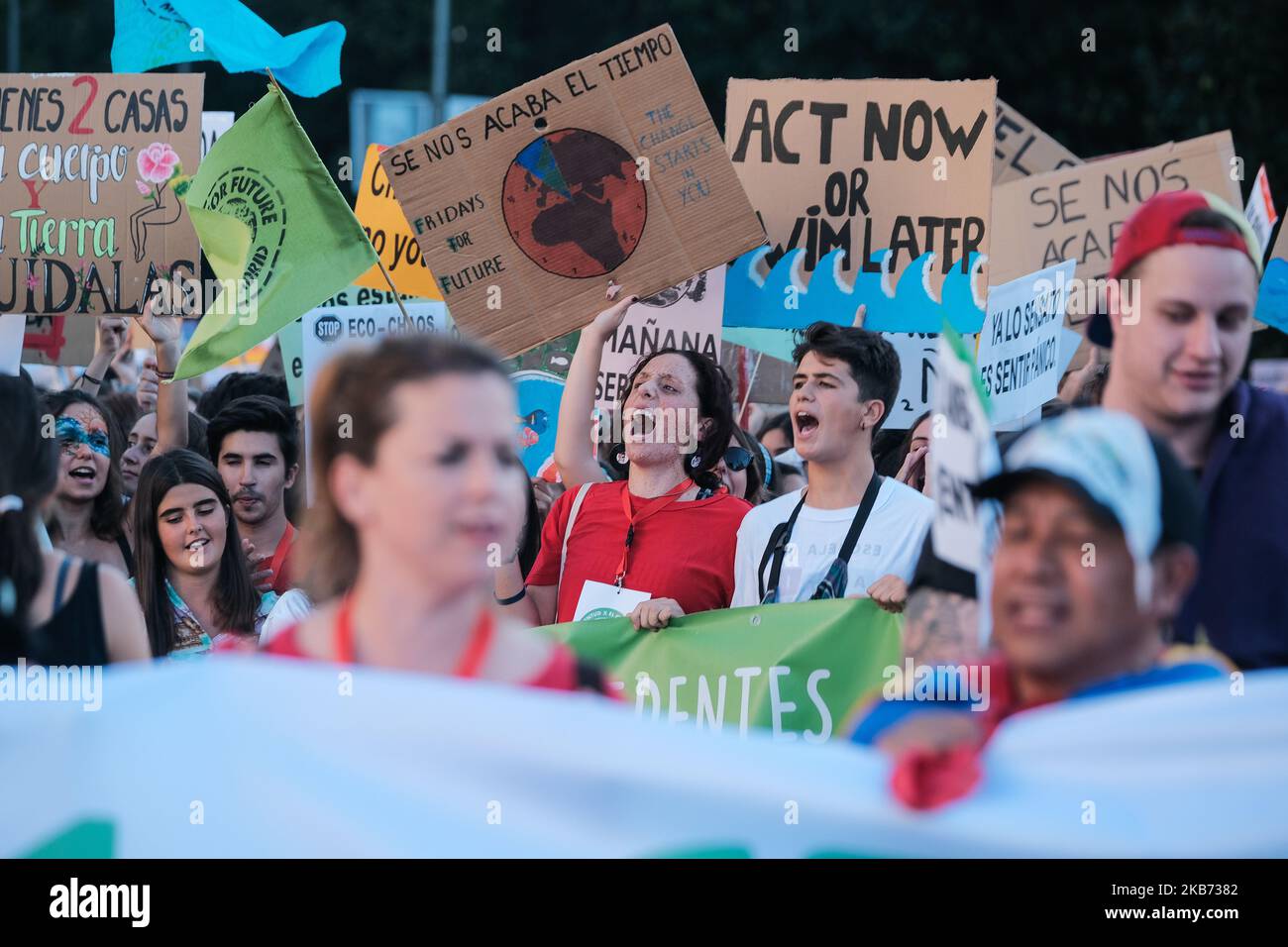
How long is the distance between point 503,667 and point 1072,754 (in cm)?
90

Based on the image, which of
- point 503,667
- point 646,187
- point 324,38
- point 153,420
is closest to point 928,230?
point 646,187

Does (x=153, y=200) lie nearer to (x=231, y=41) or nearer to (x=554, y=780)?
(x=231, y=41)

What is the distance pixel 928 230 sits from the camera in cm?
577

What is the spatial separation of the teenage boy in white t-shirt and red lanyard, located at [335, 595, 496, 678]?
196 cm

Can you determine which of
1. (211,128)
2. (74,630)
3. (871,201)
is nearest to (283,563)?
(871,201)

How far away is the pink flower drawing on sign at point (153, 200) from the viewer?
6031mm

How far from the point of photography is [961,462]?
278 cm

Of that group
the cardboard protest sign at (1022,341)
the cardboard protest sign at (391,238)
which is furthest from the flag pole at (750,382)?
the cardboard protest sign at (1022,341)

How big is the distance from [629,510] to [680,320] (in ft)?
3.72

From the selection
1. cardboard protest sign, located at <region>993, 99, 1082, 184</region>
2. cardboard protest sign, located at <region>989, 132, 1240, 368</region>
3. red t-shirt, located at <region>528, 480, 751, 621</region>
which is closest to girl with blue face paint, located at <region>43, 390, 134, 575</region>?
red t-shirt, located at <region>528, 480, 751, 621</region>

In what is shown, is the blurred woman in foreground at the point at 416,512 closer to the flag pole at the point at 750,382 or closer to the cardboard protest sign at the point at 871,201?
the cardboard protest sign at the point at 871,201

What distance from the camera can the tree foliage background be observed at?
56.2ft

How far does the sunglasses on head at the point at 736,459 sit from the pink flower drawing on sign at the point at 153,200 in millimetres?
2091
